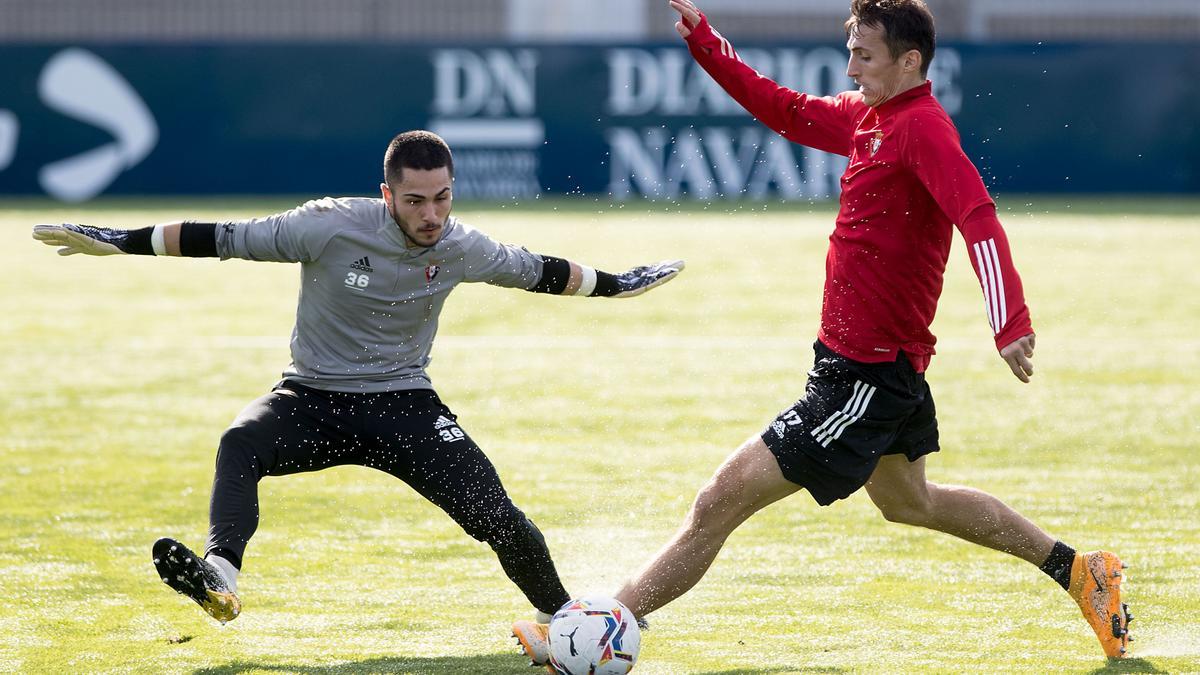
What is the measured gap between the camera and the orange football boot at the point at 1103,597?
5.37 m

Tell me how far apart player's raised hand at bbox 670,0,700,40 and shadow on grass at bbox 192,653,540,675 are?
243 cm

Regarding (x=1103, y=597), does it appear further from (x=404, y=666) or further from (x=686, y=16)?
(x=686, y=16)

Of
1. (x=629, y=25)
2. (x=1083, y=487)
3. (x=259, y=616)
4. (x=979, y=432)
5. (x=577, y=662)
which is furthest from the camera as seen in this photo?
(x=629, y=25)

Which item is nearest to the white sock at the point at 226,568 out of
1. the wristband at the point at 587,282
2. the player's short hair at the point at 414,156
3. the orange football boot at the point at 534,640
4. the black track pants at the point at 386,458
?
the black track pants at the point at 386,458

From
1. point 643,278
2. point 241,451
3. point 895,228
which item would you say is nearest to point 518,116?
point 643,278

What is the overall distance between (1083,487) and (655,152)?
55.2 ft

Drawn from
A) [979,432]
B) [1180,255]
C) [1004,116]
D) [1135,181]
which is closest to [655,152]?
[1004,116]

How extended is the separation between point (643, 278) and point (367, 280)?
3.41ft

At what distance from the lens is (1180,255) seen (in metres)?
18.0

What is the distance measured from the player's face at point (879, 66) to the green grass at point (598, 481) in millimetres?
1810

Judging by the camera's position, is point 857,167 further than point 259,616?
No

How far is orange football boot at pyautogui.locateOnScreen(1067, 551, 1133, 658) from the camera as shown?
17.6 feet

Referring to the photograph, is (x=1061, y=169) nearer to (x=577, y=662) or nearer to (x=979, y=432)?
(x=979, y=432)

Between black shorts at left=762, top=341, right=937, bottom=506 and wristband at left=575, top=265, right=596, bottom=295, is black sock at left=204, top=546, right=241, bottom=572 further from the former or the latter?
black shorts at left=762, top=341, right=937, bottom=506
